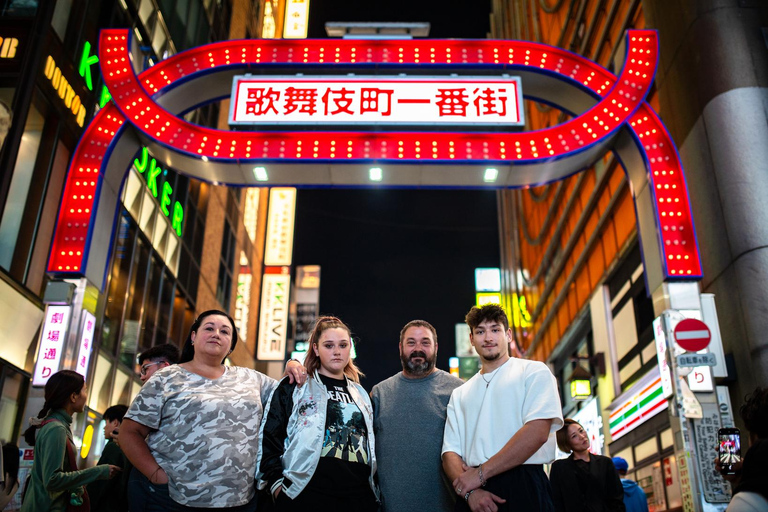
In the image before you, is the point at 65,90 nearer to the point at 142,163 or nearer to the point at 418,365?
the point at 142,163

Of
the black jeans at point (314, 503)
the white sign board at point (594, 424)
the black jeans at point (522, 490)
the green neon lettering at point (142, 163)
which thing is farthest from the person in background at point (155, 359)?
the white sign board at point (594, 424)

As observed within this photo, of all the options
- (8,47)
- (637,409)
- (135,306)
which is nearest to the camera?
(8,47)

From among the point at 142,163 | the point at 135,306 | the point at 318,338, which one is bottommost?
the point at 318,338

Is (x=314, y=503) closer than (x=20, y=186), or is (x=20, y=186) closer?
(x=314, y=503)

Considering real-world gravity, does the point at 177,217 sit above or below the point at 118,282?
above

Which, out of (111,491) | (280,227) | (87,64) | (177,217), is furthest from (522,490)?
(280,227)

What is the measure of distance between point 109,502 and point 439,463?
9.13 ft

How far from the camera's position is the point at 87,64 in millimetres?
13047

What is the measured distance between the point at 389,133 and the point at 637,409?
358 inches

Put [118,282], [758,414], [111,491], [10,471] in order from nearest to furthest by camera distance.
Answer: [758,414] < [111,491] < [10,471] < [118,282]

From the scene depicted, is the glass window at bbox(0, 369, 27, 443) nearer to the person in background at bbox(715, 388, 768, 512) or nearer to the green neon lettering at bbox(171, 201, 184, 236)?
the green neon lettering at bbox(171, 201, 184, 236)

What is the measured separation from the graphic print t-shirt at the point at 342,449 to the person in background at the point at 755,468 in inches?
79.7

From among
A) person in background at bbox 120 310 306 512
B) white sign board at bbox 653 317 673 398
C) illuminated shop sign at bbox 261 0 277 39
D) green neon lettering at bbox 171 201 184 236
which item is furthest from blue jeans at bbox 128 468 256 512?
illuminated shop sign at bbox 261 0 277 39

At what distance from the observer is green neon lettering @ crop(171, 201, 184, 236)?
18938mm
